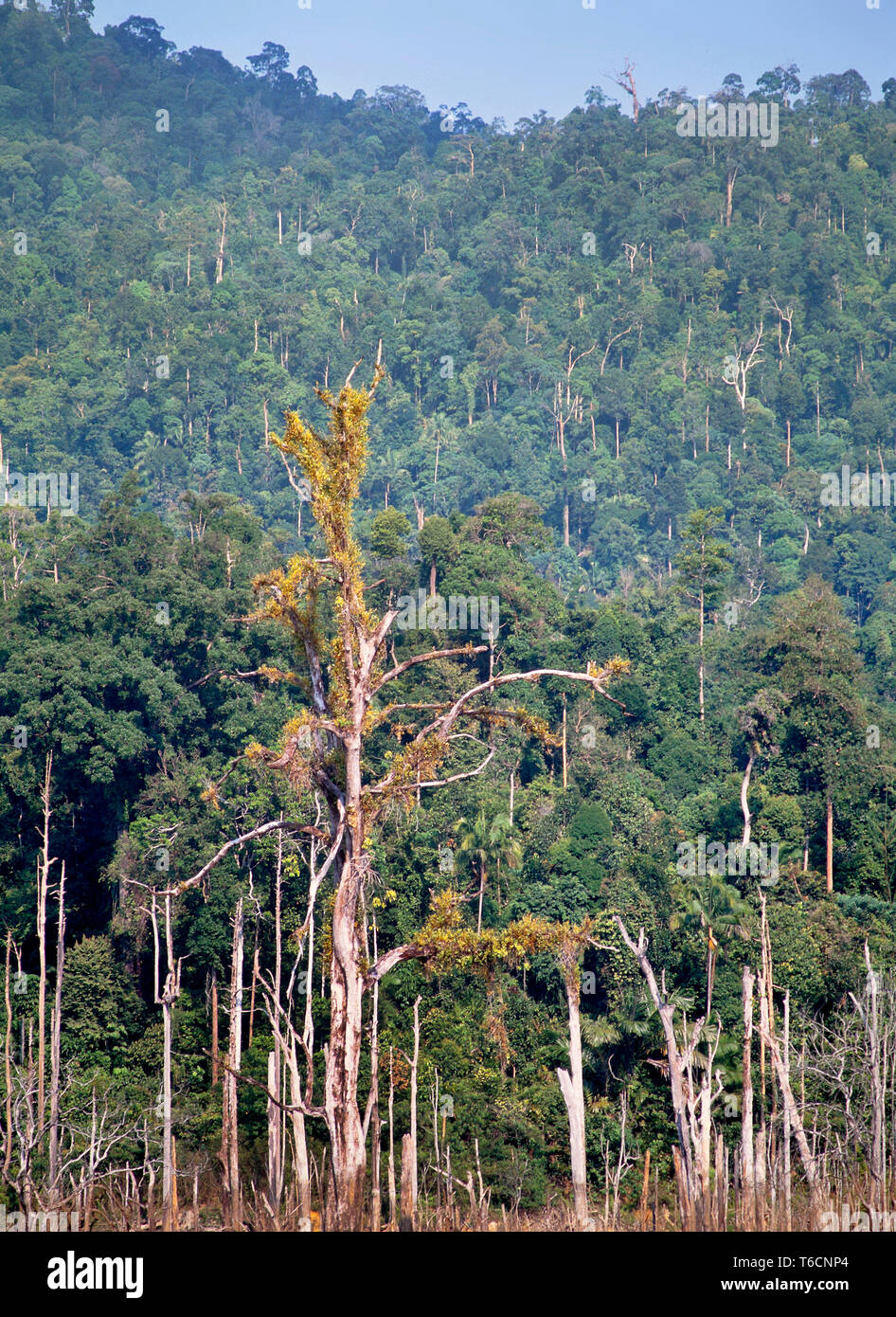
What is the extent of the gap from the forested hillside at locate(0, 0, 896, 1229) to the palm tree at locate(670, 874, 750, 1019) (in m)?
0.09

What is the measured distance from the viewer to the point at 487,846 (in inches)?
1332

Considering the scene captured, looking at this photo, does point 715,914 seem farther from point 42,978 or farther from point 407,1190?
point 407,1190

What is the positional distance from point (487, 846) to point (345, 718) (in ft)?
69.2

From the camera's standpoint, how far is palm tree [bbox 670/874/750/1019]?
3006 cm

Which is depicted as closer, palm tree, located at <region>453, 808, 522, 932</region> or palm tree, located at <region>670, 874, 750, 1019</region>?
palm tree, located at <region>670, 874, 750, 1019</region>

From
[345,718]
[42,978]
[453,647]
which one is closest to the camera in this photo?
[345,718]

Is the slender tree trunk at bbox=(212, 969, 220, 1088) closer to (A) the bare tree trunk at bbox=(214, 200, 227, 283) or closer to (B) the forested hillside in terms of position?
(B) the forested hillside

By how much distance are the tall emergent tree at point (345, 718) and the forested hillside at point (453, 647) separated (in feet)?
0.24

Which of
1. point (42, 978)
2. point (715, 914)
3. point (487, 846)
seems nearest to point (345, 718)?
point (42, 978)

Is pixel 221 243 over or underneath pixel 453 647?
over

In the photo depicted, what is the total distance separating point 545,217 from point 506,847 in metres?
85.8

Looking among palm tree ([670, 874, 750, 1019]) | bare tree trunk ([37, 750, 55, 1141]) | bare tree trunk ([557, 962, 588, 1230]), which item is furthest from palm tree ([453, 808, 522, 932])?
bare tree trunk ([557, 962, 588, 1230])

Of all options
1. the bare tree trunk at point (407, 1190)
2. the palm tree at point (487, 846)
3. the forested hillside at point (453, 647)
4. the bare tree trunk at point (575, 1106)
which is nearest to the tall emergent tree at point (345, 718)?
the forested hillside at point (453, 647)

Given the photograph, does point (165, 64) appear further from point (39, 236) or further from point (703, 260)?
point (703, 260)
